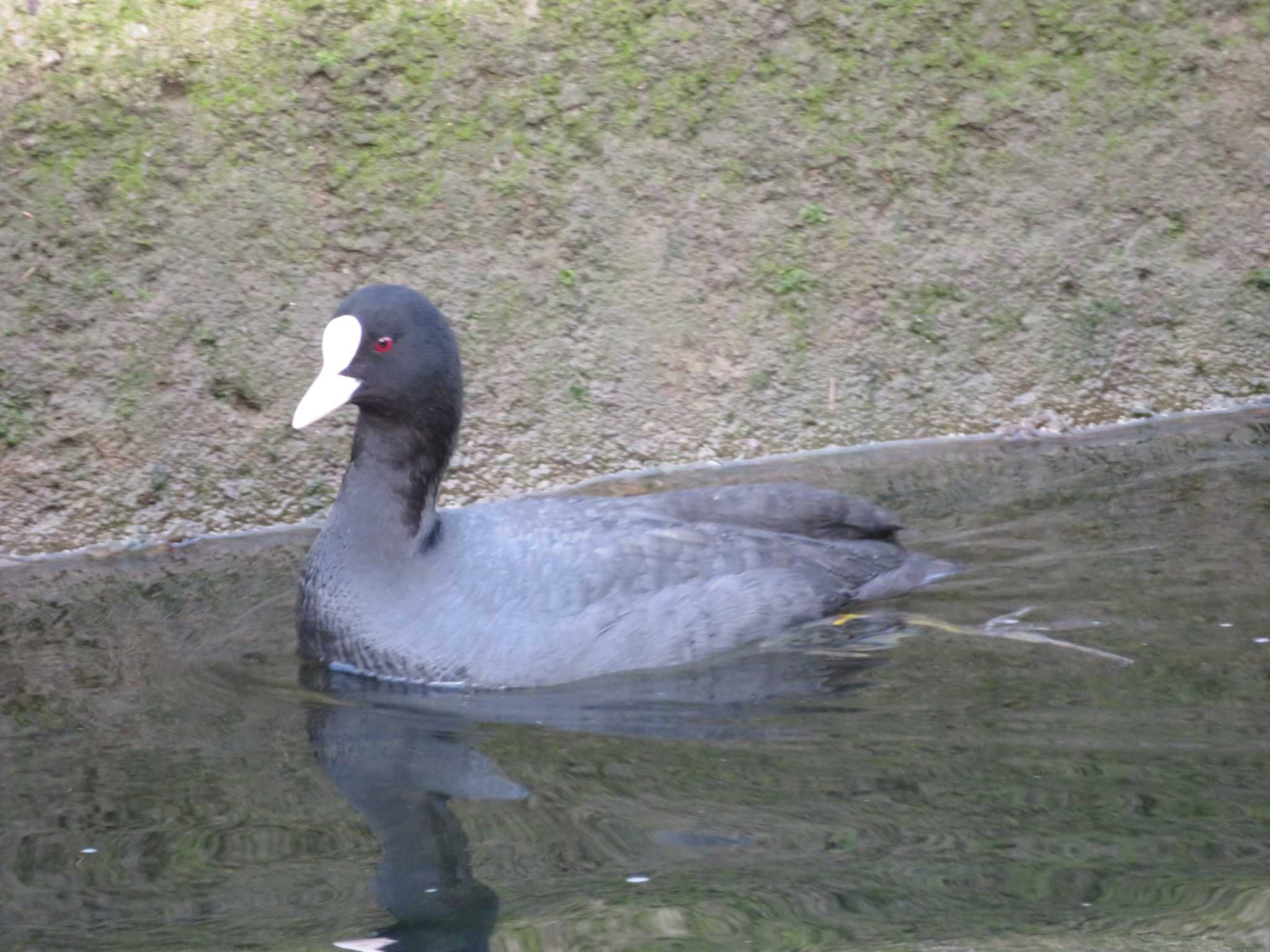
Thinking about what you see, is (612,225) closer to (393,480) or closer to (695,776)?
(393,480)

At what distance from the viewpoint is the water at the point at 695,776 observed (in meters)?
2.82

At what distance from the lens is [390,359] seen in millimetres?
4258

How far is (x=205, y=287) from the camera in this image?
5316 mm

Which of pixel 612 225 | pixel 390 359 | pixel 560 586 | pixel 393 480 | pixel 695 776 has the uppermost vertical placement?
pixel 612 225

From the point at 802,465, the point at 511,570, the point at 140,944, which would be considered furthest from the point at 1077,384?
the point at 140,944

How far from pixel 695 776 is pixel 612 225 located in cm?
279

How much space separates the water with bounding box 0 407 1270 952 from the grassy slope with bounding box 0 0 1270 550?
765mm

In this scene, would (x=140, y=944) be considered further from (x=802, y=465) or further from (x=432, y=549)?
(x=802, y=465)

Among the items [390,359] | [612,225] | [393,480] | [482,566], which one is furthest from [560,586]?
[612,225]

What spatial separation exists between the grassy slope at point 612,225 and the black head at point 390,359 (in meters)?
1.18

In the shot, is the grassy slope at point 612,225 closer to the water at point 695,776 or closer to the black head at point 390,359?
the water at point 695,776


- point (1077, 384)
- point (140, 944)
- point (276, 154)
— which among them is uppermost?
point (276, 154)

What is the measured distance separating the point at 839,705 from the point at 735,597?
57 centimetres

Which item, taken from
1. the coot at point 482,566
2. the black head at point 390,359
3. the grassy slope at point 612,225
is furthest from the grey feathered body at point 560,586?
the grassy slope at point 612,225
